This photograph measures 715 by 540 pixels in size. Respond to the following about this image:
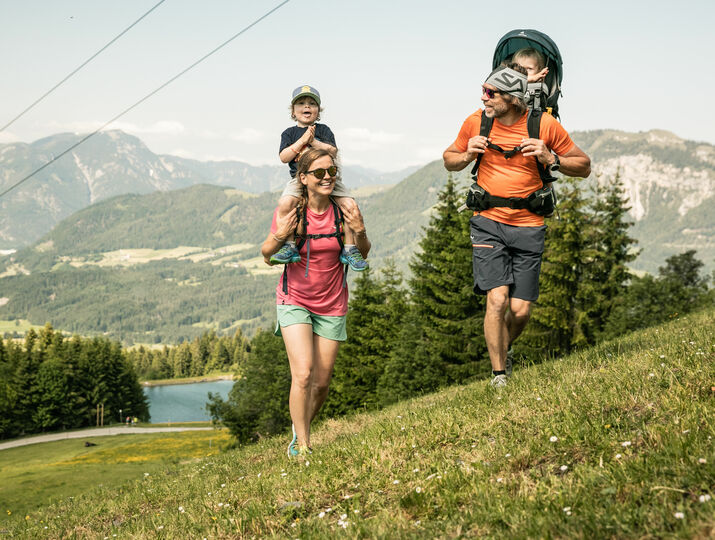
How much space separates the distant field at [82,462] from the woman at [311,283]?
14.9m

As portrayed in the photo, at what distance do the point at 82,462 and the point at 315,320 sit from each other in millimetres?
64179

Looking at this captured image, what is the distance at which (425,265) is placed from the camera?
37.7 metres

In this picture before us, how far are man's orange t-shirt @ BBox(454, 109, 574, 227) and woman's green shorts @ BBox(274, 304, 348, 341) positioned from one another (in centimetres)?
217

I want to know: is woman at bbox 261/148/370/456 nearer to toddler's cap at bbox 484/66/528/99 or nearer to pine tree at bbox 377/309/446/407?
toddler's cap at bbox 484/66/528/99

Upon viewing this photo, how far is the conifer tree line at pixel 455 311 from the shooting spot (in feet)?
111

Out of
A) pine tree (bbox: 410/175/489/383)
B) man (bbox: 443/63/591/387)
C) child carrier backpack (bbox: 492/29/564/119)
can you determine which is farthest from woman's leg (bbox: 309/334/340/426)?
pine tree (bbox: 410/175/489/383)

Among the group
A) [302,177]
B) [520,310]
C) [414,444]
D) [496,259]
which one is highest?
[302,177]

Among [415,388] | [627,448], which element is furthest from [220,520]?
[415,388]

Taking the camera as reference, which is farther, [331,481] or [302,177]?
[302,177]

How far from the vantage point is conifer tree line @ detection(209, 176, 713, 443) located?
111ft

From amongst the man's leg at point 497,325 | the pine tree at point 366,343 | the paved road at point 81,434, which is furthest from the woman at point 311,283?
the paved road at point 81,434

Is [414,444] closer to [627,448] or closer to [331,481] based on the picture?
[331,481]

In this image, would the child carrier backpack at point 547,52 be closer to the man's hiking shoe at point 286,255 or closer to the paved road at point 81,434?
the man's hiking shoe at point 286,255

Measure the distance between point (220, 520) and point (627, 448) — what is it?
287 cm
